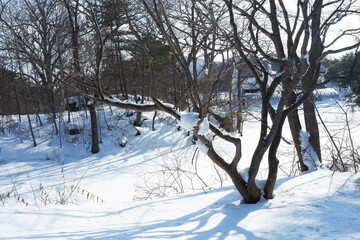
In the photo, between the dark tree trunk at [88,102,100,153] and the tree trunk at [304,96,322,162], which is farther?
the dark tree trunk at [88,102,100,153]

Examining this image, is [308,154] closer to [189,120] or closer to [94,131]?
[189,120]

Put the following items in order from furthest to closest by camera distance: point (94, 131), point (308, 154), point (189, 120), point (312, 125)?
point (94, 131), point (312, 125), point (308, 154), point (189, 120)

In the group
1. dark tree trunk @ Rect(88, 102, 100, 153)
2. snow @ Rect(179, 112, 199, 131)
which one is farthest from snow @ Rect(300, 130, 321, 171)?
dark tree trunk @ Rect(88, 102, 100, 153)

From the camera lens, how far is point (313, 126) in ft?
17.9

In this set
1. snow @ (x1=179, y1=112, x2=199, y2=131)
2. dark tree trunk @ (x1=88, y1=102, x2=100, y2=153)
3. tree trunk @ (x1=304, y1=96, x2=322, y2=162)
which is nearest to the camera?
snow @ (x1=179, y1=112, x2=199, y2=131)

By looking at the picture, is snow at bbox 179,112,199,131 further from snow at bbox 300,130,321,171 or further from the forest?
snow at bbox 300,130,321,171

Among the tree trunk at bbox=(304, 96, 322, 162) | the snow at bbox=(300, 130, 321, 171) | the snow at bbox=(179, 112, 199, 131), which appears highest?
the snow at bbox=(179, 112, 199, 131)

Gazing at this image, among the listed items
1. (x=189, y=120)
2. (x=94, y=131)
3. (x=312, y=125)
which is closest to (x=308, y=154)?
(x=312, y=125)

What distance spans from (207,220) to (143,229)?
680 millimetres

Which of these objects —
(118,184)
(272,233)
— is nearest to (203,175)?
(118,184)

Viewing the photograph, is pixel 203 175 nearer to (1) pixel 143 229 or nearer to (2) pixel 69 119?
(1) pixel 143 229

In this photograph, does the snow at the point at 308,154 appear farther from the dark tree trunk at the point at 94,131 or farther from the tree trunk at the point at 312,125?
the dark tree trunk at the point at 94,131

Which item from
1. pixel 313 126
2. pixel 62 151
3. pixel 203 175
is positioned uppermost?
pixel 313 126

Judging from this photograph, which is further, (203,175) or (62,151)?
(62,151)
